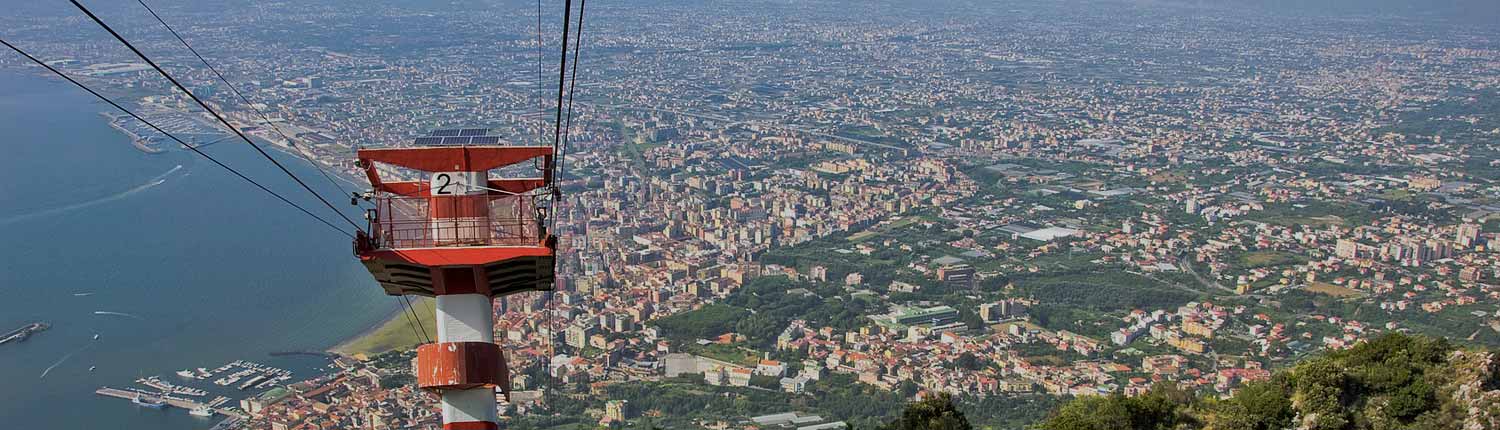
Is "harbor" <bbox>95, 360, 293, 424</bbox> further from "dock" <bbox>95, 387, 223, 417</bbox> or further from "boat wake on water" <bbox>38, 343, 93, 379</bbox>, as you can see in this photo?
"boat wake on water" <bbox>38, 343, 93, 379</bbox>

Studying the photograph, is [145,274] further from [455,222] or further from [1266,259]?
[1266,259]

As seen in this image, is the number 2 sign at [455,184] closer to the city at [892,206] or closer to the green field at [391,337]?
the city at [892,206]

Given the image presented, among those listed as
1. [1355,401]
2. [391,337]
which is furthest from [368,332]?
[1355,401]

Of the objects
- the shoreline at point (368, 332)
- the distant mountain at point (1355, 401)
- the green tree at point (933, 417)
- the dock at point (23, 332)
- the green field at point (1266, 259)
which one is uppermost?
the distant mountain at point (1355, 401)

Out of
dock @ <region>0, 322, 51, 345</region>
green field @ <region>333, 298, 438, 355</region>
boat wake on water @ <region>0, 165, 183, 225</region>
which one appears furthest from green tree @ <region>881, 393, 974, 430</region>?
boat wake on water @ <region>0, 165, 183, 225</region>

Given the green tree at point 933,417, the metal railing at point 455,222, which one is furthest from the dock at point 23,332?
the metal railing at point 455,222

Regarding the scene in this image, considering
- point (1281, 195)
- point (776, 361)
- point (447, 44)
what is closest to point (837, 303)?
point (776, 361)

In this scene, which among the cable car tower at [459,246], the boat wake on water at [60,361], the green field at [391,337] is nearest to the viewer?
the cable car tower at [459,246]
